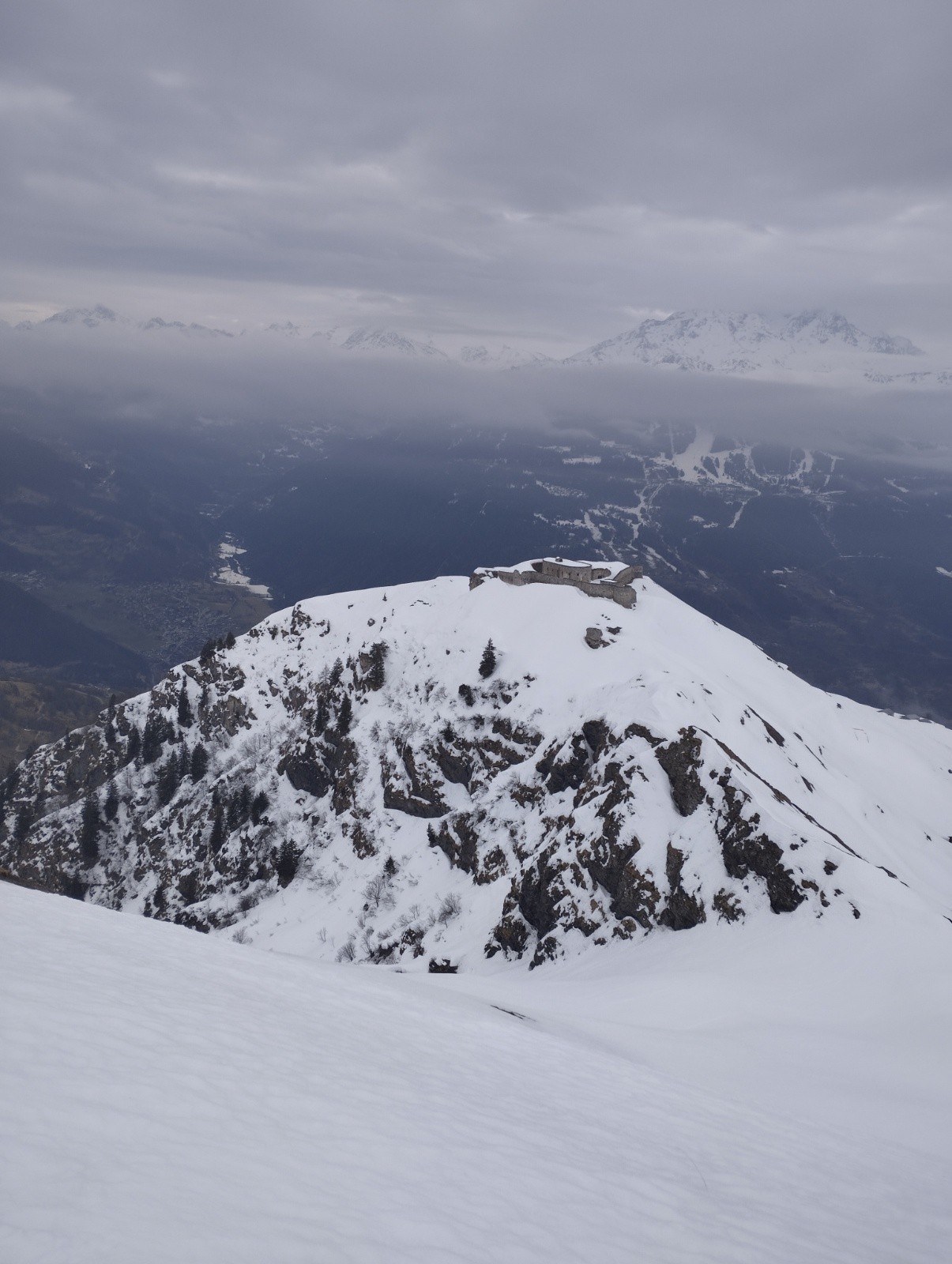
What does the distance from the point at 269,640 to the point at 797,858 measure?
84170mm

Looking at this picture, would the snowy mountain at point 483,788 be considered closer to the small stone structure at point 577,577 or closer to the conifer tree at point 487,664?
the conifer tree at point 487,664

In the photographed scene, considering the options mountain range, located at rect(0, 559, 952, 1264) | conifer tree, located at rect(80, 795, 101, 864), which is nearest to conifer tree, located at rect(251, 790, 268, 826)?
mountain range, located at rect(0, 559, 952, 1264)

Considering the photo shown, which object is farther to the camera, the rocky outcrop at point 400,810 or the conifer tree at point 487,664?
the conifer tree at point 487,664

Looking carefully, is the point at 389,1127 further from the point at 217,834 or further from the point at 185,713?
the point at 185,713

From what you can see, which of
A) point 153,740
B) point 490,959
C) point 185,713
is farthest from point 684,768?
point 153,740

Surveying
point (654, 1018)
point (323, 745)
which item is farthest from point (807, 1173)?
point (323, 745)

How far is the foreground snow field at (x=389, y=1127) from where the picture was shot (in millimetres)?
7117

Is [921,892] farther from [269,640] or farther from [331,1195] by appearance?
[269,640]

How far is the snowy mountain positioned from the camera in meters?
46.6

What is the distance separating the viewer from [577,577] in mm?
88312

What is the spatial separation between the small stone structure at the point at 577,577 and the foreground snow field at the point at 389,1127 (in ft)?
211

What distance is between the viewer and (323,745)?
89.9 meters

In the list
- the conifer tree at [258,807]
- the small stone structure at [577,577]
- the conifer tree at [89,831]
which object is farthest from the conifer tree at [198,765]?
the small stone structure at [577,577]

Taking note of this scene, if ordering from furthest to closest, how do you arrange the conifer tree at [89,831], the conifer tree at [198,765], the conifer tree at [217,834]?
the conifer tree at [198,765] → the conifer tree at [89,831] → the conifer tree at [217,834]
